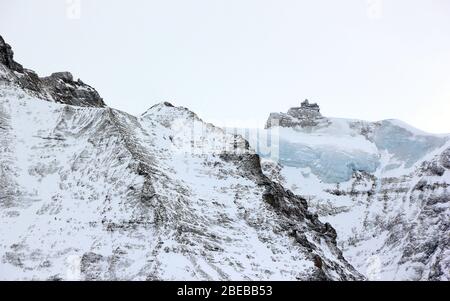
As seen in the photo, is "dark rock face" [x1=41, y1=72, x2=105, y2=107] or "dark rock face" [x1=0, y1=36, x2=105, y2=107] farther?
"dark rock face" [x1=41, y1=72, x2=105, y2=107]

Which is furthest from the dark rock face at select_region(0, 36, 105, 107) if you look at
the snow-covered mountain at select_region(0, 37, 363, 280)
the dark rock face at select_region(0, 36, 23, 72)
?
the snow-covered mountain at select_region(0, 37, 363, 280)

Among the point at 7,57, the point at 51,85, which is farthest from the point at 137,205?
the point at 51,85

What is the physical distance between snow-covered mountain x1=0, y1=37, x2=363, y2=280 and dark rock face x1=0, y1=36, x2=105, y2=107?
1966mm

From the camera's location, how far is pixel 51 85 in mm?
125875

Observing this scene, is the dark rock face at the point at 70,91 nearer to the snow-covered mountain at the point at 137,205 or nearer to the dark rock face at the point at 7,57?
the dark rock face at the point at 7,57

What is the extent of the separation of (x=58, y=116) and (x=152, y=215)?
96.8 ft

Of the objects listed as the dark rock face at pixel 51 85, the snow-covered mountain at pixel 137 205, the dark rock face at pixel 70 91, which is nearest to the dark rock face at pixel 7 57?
the dark rock face at pixel 51 85

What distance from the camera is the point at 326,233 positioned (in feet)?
342

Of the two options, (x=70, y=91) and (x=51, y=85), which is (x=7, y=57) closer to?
(x=51, y=85)

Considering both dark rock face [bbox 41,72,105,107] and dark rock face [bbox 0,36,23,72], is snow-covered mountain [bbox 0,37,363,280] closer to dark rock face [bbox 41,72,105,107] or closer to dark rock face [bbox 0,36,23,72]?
dark rock face [bbox 0,36,23,72]

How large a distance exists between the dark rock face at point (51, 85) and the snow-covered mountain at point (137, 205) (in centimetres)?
197

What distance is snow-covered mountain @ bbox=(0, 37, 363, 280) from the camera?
235 feet

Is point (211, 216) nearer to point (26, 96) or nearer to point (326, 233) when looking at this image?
point (326, 233)
